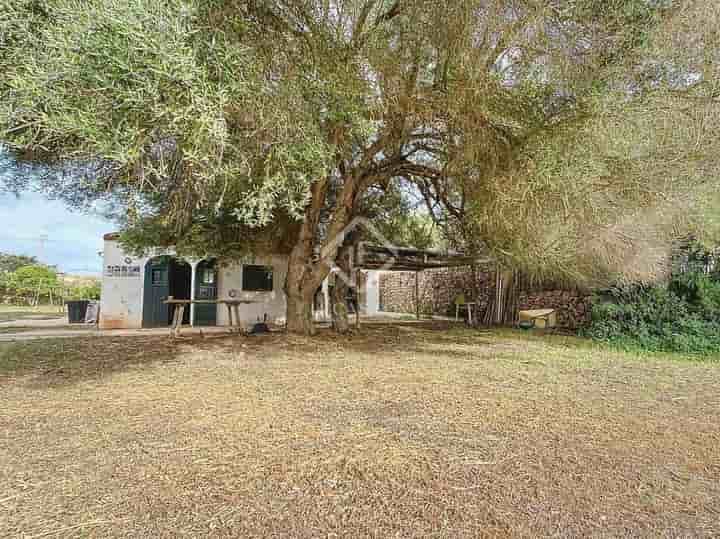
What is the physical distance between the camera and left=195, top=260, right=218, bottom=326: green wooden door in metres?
12.8

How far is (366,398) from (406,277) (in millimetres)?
15707

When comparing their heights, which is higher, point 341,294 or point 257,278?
point 257,278

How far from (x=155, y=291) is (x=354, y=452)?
11050mm

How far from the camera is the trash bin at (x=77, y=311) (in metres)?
13.0

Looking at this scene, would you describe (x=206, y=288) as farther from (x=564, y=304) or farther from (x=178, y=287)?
(x=564, y=304)

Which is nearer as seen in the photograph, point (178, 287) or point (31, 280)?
point (178, 287)

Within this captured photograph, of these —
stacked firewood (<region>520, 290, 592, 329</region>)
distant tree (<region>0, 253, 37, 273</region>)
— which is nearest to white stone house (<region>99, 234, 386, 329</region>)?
stacked firewood (<region>520, 290, 592, 329</region>)

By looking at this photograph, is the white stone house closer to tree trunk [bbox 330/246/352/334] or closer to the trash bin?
the trash bin

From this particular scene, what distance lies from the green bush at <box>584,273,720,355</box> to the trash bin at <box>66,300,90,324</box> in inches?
553

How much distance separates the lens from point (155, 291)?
1223 cm

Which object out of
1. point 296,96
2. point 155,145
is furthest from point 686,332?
point 155,145

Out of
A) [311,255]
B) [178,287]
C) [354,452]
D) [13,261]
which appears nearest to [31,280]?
[13,261]

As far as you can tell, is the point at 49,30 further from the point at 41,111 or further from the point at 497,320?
the point at 497,320

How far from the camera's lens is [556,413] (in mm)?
3820
